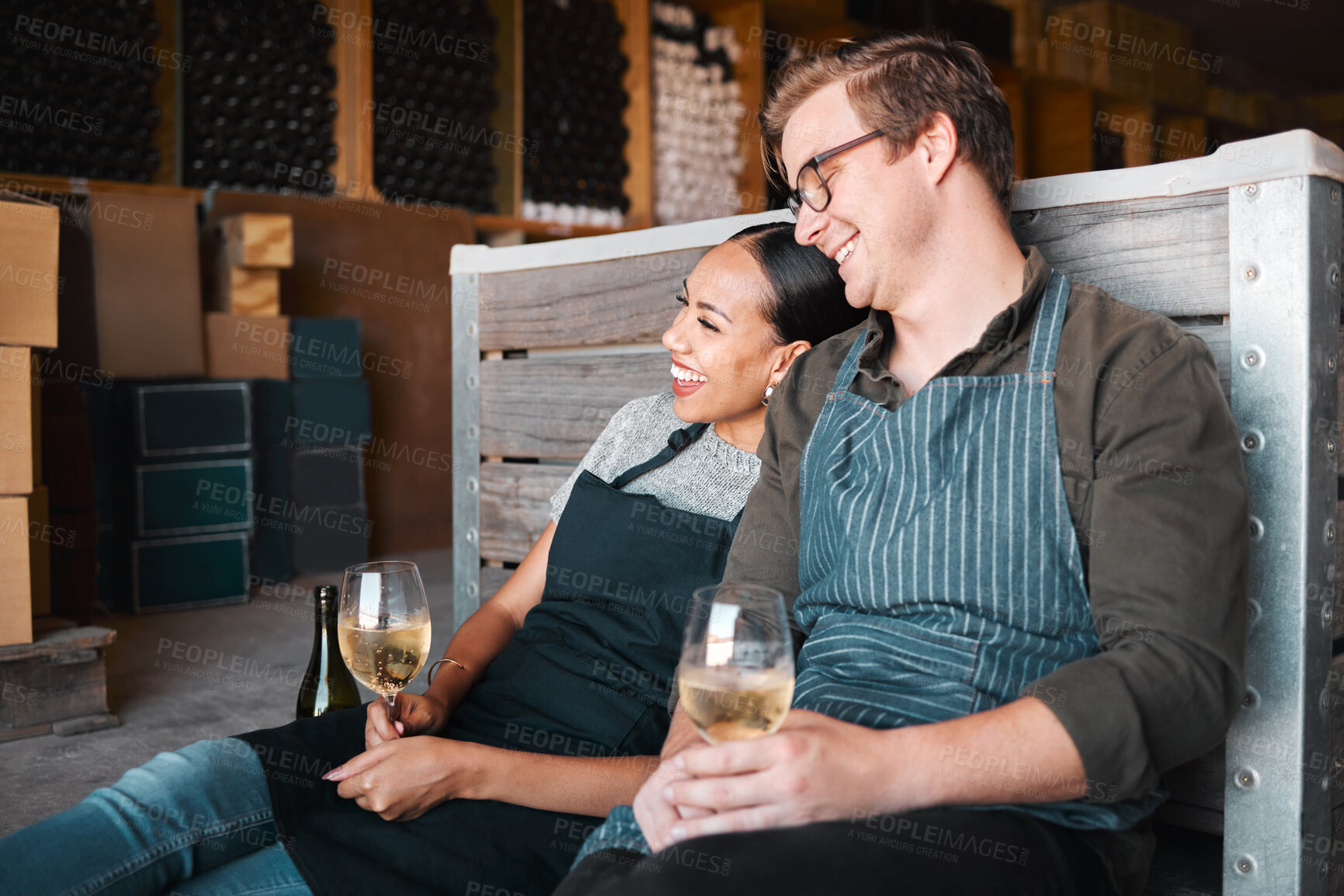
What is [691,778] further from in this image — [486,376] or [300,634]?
[300,634]

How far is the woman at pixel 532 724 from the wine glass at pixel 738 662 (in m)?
0.41

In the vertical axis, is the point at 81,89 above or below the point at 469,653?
above

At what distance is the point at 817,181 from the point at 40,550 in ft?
8.71

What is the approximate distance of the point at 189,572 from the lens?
3.91 m

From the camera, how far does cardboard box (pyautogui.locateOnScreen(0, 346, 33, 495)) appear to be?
7.68 ft

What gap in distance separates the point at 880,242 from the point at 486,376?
1151mm

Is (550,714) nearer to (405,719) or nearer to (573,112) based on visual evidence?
(405,719)

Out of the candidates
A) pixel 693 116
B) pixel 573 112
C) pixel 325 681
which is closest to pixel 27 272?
pixel 325 681

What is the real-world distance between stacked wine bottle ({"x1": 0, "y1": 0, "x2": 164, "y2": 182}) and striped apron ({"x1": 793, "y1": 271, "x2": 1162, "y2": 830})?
3.82 m

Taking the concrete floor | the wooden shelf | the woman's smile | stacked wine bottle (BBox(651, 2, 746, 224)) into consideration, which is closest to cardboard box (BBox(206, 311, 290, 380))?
the concrete floor

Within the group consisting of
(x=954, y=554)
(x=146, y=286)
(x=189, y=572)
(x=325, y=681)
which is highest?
(x=146, y=286)

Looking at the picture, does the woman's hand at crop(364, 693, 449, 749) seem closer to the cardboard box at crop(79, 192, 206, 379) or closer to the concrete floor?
the concrete floor

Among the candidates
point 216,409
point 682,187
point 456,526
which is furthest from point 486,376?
point 682,187

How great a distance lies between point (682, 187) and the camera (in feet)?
18.6
